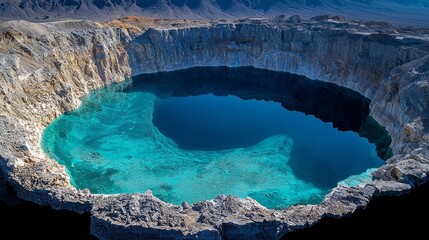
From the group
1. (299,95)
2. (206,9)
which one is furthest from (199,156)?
(206,9)

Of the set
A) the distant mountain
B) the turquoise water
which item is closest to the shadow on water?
the turquoise water

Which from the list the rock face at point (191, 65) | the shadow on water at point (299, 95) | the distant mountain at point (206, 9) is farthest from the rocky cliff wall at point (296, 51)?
the distant mountain at point (206, 9)

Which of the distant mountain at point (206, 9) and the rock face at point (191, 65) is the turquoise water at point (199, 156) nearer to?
the rock face at point (191, 65)

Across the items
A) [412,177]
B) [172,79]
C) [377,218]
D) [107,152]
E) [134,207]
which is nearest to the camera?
[134,207]

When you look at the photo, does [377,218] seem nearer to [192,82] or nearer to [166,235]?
[166,235]

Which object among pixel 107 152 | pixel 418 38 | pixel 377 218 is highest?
pixel 418 38

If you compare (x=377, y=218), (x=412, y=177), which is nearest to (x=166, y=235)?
(x=377, y=218)
